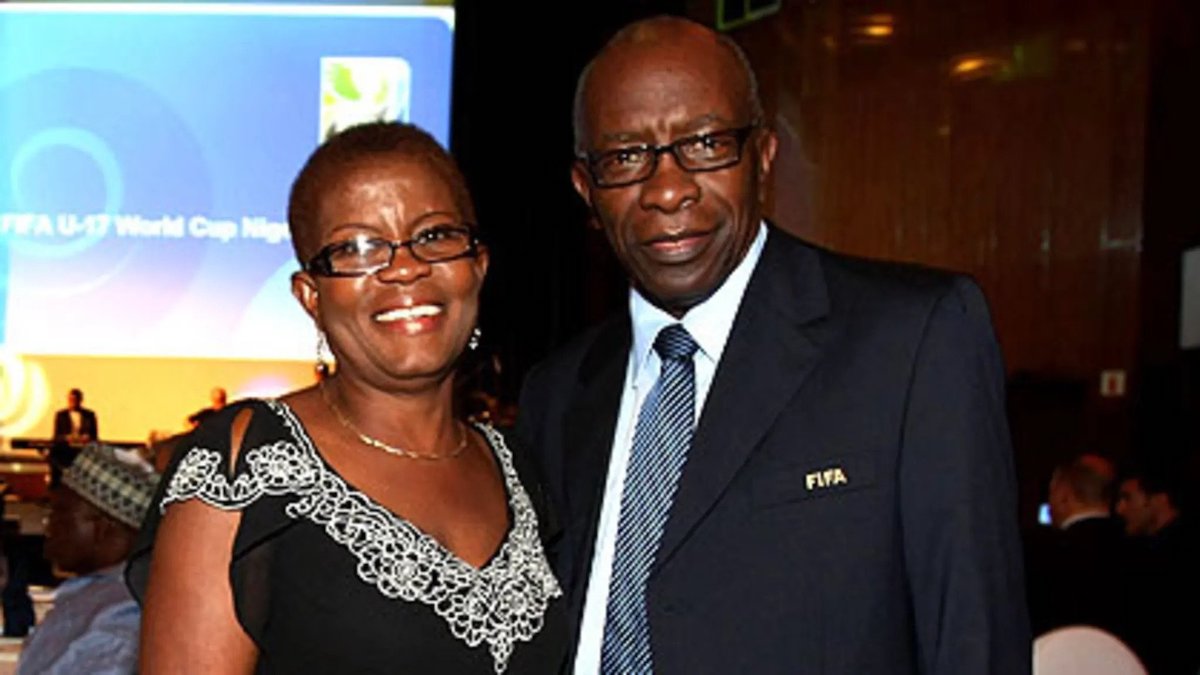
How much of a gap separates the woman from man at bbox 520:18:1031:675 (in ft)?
0.59

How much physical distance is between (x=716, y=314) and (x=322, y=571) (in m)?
0.67

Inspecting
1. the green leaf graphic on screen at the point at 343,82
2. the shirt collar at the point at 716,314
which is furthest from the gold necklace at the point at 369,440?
the green leaf graphic on screen at the point at 343,82

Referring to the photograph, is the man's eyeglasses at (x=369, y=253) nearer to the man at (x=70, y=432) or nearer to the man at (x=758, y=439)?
the man at (x=758, y=439)

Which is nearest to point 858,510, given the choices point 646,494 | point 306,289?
point 646,494

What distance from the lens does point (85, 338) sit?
773cm

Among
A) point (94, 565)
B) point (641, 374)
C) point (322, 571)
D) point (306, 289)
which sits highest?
point (306, 289)

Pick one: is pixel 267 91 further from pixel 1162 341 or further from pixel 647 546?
pixel 647 546

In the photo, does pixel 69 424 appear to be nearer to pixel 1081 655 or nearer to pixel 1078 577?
pixel 1078 577

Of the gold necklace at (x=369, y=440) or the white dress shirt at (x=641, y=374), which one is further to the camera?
the white dress shirt at (x=641, y=374)

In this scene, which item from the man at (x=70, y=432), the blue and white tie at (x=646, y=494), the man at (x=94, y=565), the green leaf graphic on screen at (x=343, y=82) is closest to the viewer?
the blue and white tie at (x=646, y=494)

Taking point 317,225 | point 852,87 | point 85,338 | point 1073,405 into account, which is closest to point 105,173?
point 85,338

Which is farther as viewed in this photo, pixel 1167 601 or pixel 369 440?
pixel 1167 601

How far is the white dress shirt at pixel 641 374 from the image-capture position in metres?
1.95

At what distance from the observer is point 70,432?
8484 millimetres
